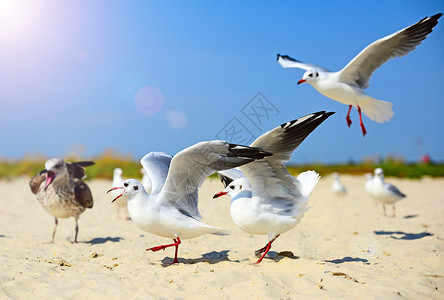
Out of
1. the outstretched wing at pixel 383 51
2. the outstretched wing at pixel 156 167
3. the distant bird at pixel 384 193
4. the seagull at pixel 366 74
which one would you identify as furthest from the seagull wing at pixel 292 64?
the distant bird at pixel 384 193

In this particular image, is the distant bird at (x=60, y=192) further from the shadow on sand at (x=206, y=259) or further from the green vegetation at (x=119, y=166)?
the green vegetation at (x=119, y=166)

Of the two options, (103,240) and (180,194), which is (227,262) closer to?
(180,194)

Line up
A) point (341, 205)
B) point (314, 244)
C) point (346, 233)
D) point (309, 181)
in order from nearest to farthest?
point (309, 181), point (314, 244), point (346, 233), point (341, 205)

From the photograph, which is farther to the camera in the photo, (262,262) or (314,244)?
(314,244)

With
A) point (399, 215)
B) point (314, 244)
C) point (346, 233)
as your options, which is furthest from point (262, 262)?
point (399, 215)

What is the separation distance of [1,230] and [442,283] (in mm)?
7947

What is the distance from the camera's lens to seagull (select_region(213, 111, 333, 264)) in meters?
4.52

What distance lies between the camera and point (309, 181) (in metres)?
5.14

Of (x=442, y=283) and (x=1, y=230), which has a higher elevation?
(x=442, y=283)

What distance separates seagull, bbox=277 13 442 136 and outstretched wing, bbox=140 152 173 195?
2078 mm

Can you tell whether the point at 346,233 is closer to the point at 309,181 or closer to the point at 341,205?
the point at 309,181

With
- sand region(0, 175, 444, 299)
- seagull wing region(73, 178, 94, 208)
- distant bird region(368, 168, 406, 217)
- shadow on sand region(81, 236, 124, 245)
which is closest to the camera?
sand region(0, 175, 444, 299)

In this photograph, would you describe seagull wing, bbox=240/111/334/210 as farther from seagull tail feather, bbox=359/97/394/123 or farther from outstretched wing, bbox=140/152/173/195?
seagull tail feather, bbox=359/97/394/123

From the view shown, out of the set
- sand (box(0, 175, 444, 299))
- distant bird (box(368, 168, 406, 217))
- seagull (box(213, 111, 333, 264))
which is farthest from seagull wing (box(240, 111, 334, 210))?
distant bird (box(368, 168, 406, 217))
